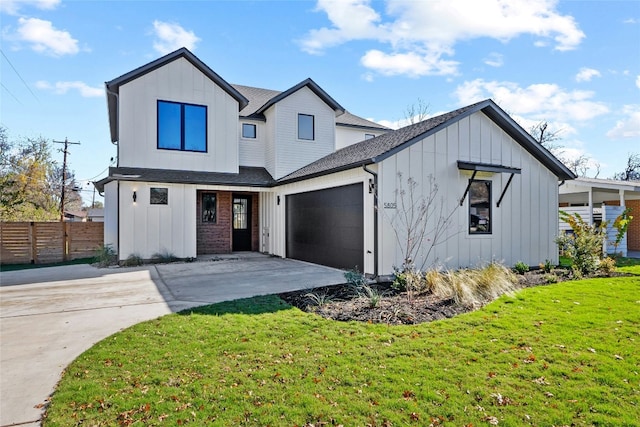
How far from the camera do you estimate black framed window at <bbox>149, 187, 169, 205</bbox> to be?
40.7 feet

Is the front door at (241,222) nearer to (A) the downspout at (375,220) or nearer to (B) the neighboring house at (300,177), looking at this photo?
(B) the neighboring house at (300,177)

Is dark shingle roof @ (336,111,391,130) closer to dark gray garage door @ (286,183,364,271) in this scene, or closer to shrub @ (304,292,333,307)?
dark gray garage door @ (286,183,364,271)

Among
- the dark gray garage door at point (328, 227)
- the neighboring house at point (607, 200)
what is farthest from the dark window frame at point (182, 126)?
the neighboring house at point (607, 200)

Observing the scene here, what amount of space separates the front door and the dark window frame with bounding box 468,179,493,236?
944 cm

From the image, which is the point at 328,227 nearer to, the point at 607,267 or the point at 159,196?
the point at 159,196

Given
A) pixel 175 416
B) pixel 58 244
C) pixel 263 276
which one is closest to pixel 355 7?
pixel 263 276

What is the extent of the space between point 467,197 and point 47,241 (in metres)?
14.9

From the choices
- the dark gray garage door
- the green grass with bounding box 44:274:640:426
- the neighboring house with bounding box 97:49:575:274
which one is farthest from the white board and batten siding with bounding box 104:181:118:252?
the green grass with bounding box 44:274:640:426

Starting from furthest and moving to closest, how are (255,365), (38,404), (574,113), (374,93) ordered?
(574,113) < (374,93) < (255,365) < (38,404)

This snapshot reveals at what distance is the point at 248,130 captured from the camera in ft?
52.4

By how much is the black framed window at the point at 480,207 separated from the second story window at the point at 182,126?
966cm

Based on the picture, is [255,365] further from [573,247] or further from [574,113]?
[574,113]

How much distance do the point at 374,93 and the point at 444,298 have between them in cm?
1829

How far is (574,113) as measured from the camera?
83.3ft
